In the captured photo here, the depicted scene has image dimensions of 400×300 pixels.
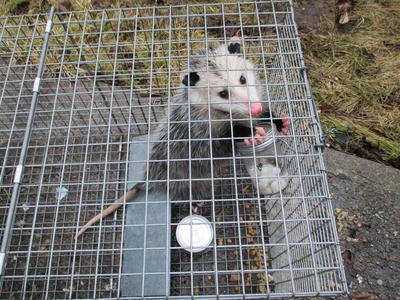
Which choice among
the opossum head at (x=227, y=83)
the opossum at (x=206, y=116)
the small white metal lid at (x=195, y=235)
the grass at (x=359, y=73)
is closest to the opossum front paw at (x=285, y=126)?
the opossum at (x=206, y=116)

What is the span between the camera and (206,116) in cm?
185

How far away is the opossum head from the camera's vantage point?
1532 millimetres

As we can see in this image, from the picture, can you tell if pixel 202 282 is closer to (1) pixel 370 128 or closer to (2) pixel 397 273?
(2) pixel 397 273

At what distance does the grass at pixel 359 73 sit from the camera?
236 cm

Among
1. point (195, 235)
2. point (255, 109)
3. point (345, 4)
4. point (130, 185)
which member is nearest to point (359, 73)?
point (345, 4)

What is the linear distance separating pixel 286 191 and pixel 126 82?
1345mm

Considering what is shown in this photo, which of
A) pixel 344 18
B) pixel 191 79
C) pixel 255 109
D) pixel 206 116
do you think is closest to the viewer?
pixel 255 109

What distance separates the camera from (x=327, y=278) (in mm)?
1495

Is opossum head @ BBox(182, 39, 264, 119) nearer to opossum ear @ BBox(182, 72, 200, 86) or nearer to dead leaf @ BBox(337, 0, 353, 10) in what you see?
opossum ear @ BBox(182, 72, 200, 86)

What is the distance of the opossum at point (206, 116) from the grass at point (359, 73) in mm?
657

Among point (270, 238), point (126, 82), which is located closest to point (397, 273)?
point (270, 238)

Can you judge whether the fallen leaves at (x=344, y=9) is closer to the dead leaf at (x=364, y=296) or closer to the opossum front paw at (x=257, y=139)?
the opossum front paw at (x=257, y=139)

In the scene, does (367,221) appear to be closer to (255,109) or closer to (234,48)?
(255,109)

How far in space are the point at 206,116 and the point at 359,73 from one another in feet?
4.88
